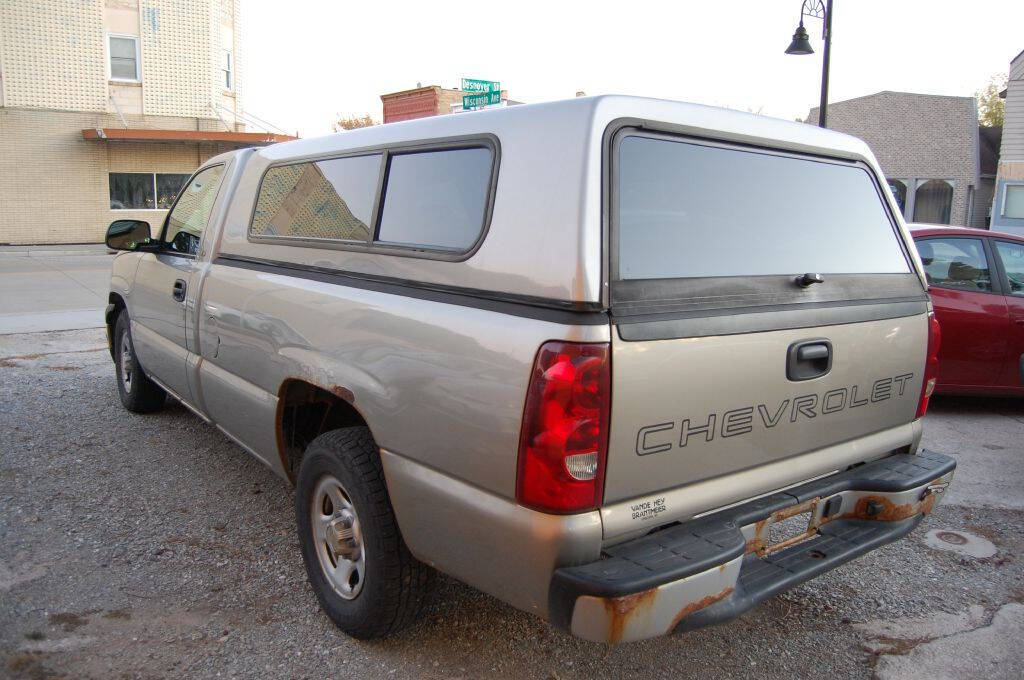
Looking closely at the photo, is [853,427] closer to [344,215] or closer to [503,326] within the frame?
[503,326]

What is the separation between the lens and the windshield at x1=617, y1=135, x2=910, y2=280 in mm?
2471

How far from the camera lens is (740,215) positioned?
2764mm

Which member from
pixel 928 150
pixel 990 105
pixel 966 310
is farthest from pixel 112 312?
pixel 990 105

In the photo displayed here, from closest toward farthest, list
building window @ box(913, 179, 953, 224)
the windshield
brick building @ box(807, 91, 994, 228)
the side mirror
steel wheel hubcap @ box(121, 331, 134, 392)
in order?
the windshield
the side mirror
steel wheel hubcap @ box(121, 331, 134, 392)
brick building @ box(807, 91, 994, 228)
building window @ box(913, 179, 953, 224)

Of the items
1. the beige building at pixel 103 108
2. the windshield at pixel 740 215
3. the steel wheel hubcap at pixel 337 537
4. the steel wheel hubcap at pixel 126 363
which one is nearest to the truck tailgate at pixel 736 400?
the windshield at pixel 740 215

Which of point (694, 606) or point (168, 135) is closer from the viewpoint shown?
point (694, 606)

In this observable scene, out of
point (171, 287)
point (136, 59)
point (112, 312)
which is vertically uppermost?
point (136, 59)

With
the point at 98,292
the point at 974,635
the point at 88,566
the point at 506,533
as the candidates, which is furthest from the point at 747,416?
the point at 98,292

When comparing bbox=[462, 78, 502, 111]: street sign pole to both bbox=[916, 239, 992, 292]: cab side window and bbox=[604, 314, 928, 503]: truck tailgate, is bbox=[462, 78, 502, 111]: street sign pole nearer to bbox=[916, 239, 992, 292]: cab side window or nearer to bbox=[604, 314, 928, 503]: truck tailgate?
bbox=[916, 239, 992, 292]: cab side window

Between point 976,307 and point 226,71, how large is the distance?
82.0 ft

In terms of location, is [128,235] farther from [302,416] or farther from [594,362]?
[594,362]

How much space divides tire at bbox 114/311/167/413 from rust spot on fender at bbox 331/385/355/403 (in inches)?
123

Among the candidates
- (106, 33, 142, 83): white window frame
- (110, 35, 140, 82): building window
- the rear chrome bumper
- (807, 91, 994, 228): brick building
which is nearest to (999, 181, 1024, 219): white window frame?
(807, 91, 994, 228): brick building

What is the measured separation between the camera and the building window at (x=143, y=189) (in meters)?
25.1
